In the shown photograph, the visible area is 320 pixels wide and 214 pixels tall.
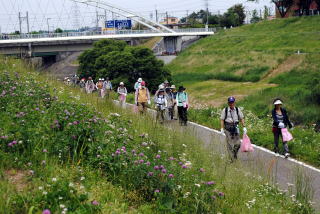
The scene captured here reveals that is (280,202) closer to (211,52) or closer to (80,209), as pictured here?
(80,209)

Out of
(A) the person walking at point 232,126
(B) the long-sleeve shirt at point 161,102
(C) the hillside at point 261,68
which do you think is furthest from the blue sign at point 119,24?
(A) the person walking at point 232,126

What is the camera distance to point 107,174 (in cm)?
729

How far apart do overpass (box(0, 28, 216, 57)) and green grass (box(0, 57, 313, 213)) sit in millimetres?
53247

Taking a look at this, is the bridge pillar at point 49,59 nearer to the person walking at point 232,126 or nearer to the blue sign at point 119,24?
the blue sign at point 119,24

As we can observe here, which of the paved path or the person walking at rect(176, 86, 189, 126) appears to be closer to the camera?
the paved path

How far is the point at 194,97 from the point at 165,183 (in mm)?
33956

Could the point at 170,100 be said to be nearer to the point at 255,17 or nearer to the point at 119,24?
the point at 119,24

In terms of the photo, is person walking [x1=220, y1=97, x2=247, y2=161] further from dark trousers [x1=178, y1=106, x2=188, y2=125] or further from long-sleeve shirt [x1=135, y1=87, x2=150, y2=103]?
long-sleeve shirt [x1=135, y1=87, x2=150, y2=103]

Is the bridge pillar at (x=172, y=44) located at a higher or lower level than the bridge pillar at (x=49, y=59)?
higher

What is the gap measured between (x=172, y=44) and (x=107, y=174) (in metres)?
82.2

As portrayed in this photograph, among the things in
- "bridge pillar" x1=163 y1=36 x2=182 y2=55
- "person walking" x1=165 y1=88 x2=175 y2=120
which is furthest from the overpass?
"person walking" x1=165 y1=88 x2=175 y2=120

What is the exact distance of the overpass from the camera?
68.1m

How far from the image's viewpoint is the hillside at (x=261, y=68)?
30.7 m

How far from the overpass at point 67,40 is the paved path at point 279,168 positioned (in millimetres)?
51054
